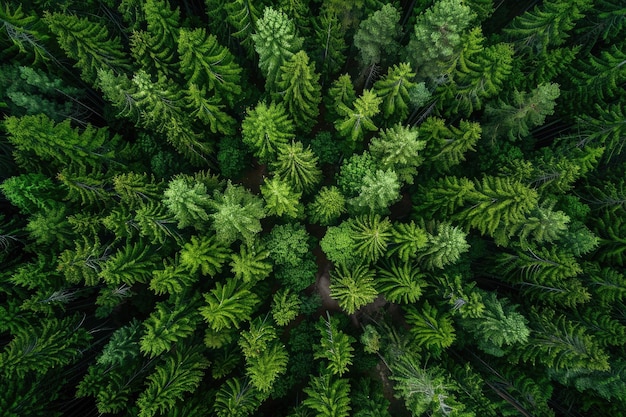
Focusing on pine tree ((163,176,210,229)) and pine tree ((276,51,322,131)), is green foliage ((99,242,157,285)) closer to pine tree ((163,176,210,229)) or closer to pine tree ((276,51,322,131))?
pine tree ((163,176,210,229))

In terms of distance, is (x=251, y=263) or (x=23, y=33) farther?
(x=251, y=263)

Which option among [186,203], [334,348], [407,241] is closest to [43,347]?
[186,203]

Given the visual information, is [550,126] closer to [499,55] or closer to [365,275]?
[499,55]

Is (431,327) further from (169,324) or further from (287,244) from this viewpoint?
(169,324)

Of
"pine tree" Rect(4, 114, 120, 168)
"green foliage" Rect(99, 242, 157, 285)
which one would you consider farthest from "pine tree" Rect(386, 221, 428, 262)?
"pine tree" Rect(4, 114, 120, 168)

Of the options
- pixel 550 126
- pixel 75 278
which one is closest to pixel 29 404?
pixel 75 278

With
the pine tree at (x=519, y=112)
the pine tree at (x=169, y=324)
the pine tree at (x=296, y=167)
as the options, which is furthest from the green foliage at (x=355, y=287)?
the pine tree at (x=519, y=112)
